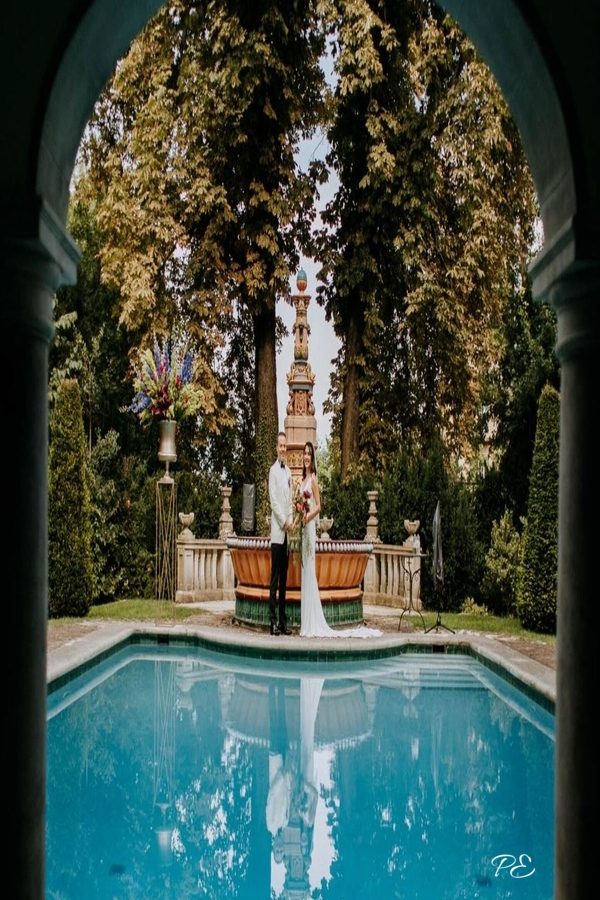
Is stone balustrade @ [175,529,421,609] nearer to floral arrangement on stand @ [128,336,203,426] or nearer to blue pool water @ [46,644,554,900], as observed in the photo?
floral arrangement on stand @ [128,336,203,426]

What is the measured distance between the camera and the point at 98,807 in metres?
5.82

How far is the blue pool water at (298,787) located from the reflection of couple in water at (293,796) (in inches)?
0.6

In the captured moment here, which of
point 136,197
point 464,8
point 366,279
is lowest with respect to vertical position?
point 464,8

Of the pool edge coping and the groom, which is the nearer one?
the pool edge coping

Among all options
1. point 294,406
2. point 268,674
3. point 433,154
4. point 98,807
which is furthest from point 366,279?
point 98,807

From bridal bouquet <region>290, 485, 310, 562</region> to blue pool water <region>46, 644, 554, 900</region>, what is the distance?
1.83m

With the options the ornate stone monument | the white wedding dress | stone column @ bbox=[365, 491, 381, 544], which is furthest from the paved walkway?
the ornate stone monument

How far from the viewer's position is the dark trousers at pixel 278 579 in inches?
453

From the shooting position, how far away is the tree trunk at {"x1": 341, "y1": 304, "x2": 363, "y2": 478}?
696 inches

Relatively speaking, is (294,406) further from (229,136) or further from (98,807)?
(98,807)

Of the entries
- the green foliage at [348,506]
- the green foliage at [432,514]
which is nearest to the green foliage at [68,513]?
the green foliage at [348,506]

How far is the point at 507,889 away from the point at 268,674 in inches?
228

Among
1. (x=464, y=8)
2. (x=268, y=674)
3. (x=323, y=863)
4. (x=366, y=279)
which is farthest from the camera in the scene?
(x=366, y=279)

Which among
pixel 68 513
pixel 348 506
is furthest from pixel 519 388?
pixel 68 513
